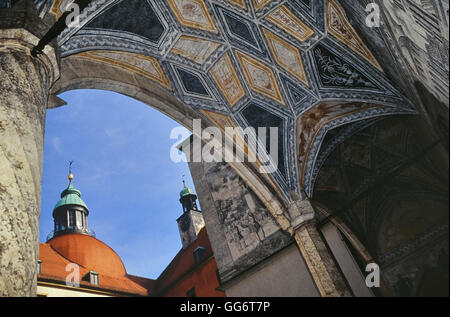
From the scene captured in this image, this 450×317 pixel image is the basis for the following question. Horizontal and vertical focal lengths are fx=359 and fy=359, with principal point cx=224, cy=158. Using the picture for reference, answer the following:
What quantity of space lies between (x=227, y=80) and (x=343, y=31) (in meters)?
2.10

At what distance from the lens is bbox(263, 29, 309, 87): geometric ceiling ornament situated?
582 centimetres

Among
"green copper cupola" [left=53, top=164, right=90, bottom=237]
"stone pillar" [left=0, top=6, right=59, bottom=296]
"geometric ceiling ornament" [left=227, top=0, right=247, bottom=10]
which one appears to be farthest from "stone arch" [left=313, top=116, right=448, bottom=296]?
"green copper cupola" [left=53, top=164, right=90, bottom=237]

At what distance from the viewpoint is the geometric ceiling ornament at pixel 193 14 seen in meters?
5.39

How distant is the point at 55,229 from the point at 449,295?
22.5 m

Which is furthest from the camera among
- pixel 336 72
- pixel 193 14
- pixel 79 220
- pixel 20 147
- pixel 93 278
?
pixel 79 220

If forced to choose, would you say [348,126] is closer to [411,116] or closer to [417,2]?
[411,116]

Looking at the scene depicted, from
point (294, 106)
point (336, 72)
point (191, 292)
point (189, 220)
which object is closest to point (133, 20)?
point (294, 106)

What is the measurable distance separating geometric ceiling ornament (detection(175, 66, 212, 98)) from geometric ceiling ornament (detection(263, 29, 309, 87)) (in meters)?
1.36

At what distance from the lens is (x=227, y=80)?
21.2 feet

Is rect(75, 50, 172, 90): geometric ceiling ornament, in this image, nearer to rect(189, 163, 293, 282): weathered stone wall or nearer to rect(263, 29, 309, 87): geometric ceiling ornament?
rect(263, 29, 309, 87): geometric ceiling ornament

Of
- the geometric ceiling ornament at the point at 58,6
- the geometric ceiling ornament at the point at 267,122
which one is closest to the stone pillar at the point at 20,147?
the geometric ceiling ornament at the point at 58,6

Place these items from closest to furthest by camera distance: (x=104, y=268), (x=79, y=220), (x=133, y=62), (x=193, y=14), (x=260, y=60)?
(x=193, y=14)
(x=133, y=62)
(x=260, y=60)
(x=104, y=268)
(x=79, y=220)

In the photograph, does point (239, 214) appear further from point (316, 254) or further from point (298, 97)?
point (298, 97)
